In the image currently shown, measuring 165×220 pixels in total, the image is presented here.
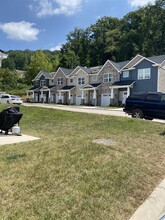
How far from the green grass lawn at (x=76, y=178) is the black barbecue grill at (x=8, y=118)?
1.88 meters

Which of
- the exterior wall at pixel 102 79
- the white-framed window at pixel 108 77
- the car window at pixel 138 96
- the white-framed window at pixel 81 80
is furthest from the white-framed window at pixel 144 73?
the car window at pixel 138 96

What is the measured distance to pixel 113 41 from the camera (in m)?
80.1

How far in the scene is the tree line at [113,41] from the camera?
70.2m

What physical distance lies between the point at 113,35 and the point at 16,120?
75.3m

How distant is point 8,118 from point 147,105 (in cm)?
990

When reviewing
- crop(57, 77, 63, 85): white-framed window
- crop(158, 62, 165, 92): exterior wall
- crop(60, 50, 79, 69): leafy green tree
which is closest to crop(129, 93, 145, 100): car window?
crop(158, 62, 165, 92): exterior wall

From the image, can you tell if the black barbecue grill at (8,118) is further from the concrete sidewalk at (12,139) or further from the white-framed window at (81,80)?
the white-framed window at (81,80)

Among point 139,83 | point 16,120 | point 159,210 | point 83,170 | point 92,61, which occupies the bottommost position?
point 159,210

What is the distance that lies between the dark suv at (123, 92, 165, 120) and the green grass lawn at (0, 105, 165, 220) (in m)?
8.51

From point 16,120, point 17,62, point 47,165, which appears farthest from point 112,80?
point 17,62

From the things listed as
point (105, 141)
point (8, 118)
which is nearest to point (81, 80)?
point (8, 118)

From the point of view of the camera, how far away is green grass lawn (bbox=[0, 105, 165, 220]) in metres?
3.90

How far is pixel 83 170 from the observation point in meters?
5.29

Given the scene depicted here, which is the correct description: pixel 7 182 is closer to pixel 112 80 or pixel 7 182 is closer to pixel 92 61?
pixel 112 80
